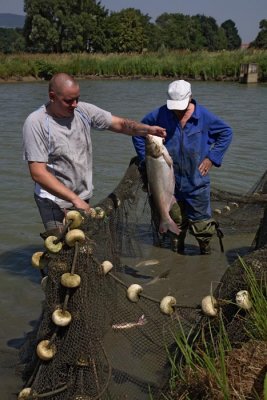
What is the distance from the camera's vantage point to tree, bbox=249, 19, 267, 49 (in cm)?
6932

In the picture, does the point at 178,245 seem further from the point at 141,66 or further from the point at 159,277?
the point at 141,66

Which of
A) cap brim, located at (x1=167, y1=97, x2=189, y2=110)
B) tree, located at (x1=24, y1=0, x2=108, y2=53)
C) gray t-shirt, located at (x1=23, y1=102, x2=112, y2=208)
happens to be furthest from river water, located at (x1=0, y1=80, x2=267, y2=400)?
tree, located at (x1=24, y1=0, x2=108, y2=53)

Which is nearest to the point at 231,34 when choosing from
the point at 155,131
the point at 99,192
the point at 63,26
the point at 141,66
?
the point at 63,26

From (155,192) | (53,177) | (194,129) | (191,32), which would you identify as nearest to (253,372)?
(53,177)

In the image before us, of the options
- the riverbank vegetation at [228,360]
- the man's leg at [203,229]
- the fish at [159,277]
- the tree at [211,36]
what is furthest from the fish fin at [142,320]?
the tree at [211,36]

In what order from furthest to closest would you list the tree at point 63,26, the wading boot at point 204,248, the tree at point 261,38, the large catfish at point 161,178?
the tree at point 261,38 < the tree at point 63,26 < the wading boot at point 204,248 < the large catfish at point 161,178

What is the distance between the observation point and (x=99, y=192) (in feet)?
33.3

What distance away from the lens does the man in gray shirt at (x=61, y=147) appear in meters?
4.37

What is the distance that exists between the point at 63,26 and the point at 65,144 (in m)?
57.7

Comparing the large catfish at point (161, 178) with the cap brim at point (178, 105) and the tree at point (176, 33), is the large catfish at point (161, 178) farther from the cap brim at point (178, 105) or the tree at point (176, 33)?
the tree at point (176, 33)

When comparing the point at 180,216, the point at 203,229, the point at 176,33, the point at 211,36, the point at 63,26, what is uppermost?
the point at 63,26

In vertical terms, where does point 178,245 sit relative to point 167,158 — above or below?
below

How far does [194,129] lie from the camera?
6.01 m

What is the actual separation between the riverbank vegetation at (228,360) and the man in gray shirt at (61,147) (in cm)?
144
